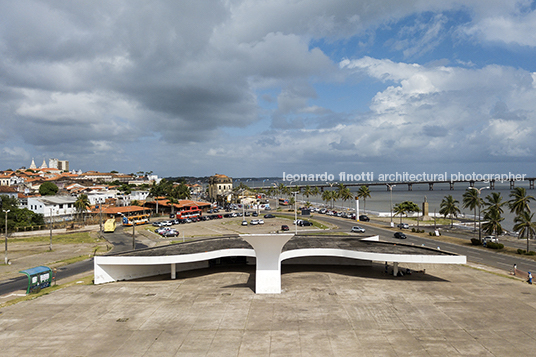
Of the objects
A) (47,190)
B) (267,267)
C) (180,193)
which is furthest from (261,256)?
(47,190)

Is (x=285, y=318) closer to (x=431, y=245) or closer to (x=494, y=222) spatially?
(x=431, y=245)

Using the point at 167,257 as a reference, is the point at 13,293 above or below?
below

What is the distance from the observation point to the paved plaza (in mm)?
21516

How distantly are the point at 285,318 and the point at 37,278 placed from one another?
28456 mm

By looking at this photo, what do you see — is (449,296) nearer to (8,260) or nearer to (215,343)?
(215,343)

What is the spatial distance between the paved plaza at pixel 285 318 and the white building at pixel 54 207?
78.1 m

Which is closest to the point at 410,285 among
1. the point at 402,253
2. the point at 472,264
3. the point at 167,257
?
the point at 402,253

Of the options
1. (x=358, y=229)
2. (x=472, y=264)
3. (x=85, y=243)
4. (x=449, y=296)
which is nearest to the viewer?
(x=449, y=296)

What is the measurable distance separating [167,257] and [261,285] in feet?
37.4

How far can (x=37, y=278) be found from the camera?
3484cm

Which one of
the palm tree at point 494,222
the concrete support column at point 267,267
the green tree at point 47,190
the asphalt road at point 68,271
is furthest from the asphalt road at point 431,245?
the green tree at point 47,190

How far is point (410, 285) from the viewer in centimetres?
3466

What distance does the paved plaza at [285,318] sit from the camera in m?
21.5

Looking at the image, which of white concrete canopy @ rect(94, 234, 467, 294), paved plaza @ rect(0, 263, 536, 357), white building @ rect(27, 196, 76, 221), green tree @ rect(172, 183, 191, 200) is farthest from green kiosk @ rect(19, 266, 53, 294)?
green tree @ rect(172, 183, 191, 200)
